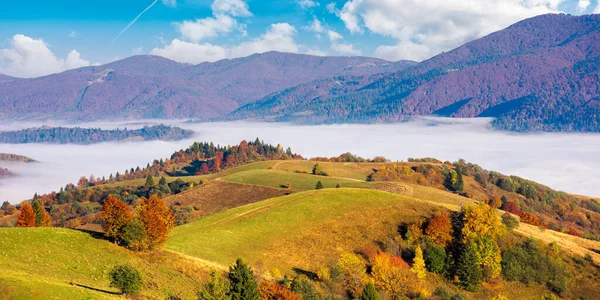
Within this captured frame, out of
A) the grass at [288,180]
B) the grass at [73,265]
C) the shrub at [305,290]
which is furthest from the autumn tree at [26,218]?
the grass at [288,180]

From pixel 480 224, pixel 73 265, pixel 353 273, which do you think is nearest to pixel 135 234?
pixel 73 265

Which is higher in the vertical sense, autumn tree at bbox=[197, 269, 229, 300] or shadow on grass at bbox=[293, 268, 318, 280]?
autumn tree at bbox=[197, 269, 229, 300]

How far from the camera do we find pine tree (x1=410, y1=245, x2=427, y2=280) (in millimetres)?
77938

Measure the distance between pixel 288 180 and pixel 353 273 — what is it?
339 feet

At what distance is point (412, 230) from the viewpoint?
90.4 metres

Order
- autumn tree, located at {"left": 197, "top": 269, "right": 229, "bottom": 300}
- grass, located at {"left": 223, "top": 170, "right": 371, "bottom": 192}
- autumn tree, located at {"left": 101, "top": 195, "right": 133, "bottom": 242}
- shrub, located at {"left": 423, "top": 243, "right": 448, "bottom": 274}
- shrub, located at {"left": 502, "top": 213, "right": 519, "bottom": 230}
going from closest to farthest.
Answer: autumn tree, located at {"left": 197, "top": 269, "right": 229, "bottom": 300}, autumn tree, located at {"left": 101, "top": 195, "right": 133, "bottom": 242}, shrub, located at {"left": 423, "top": 243, "right": 448, "bottom": 274}, shrub, located at {"left": 502, "top": 213, "right": 519, "bottom": 230}, grass, located at {"left": 223, "top": 170, "right": 371, "bottom": 192}

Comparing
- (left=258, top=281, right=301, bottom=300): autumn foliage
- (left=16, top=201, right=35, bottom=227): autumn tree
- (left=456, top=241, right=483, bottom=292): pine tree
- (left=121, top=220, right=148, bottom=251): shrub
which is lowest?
(left=456, top=241, right=483, bottom=292): pine tree

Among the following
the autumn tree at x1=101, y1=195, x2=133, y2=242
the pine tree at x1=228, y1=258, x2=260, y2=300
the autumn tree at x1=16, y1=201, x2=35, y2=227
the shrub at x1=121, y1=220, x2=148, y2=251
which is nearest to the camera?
the pine tree at x1=228, y1=258, x2=260, y2=300

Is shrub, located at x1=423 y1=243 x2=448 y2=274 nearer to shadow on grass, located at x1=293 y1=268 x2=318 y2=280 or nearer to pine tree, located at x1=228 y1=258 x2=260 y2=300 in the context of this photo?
shadow on grass, located at x1=293 y1=268 x2=318 y2=280

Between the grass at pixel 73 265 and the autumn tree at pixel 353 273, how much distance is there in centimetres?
2245

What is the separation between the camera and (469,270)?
80.1m

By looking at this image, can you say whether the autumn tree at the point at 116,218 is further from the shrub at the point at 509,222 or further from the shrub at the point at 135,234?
the shrub at the point at 509,222

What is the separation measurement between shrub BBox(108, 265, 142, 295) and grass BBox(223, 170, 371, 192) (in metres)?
112

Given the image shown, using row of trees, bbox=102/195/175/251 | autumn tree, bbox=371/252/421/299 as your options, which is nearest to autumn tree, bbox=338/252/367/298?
autumn tree, bbox=371/252/421/299
